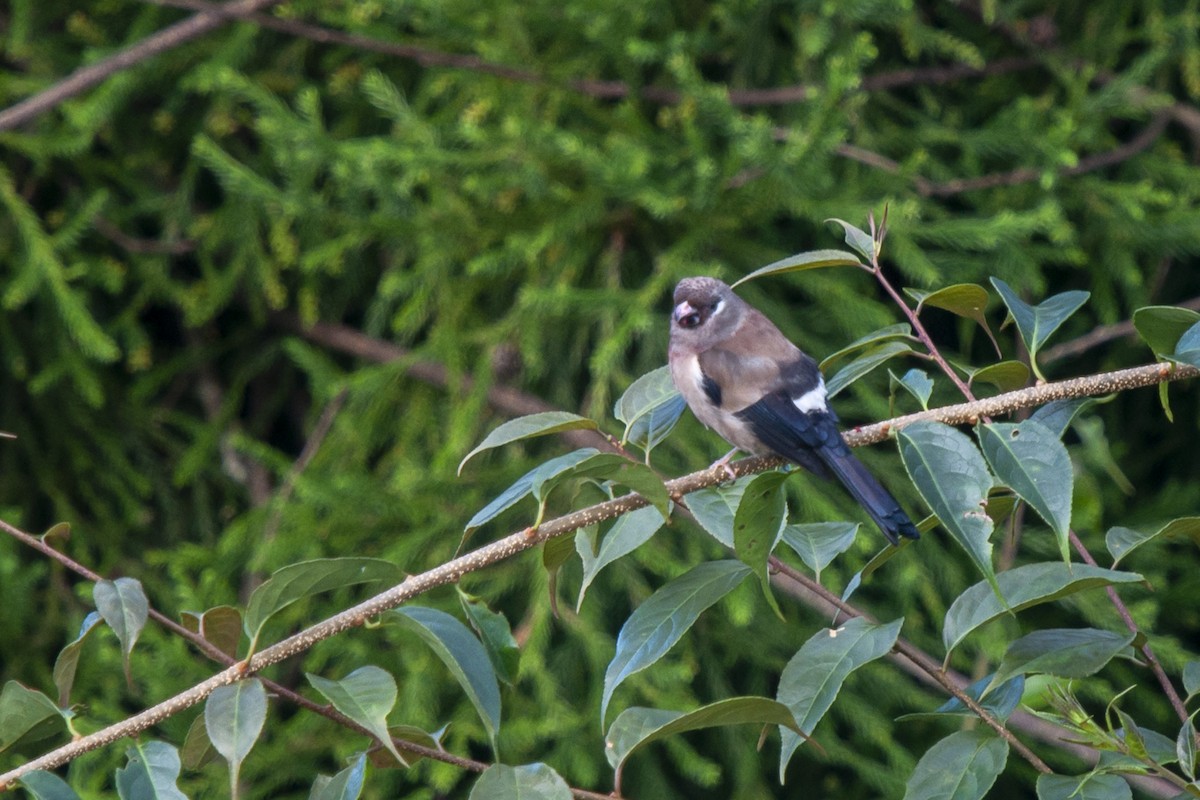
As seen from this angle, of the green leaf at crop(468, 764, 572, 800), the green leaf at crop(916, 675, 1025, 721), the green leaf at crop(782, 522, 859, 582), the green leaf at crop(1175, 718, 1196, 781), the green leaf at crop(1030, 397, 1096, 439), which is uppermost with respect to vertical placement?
the green leaf at crop(1030, 397, 1096, 439)

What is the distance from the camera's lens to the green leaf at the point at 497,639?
4.33ft

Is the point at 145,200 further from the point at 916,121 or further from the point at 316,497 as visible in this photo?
the point at 916,121

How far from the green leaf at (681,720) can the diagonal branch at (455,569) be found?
20cm

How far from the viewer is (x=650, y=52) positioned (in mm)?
2801

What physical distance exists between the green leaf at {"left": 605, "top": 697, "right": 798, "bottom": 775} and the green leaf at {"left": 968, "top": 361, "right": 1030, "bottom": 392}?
47 centimetres

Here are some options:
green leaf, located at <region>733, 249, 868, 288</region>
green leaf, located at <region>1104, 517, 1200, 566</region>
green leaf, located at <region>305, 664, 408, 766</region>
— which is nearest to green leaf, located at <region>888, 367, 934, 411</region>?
green leaf, located at <region>733, 249, 868, 288</region>

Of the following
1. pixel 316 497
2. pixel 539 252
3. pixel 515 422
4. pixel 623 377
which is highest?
pixel 515 422

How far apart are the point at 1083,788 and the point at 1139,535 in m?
0.28

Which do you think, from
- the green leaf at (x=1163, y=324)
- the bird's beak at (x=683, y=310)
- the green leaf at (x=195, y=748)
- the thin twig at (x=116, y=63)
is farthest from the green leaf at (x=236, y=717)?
the thin twig at (x=116, y=63)

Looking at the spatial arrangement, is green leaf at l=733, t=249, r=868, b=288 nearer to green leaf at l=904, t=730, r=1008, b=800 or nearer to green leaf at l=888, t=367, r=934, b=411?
green leaf at l=888, t=367, r=934, b=411

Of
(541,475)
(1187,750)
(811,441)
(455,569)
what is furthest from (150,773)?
(811,441)

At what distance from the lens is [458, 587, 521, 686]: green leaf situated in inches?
52.0

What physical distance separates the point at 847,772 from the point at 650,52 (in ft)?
6.20

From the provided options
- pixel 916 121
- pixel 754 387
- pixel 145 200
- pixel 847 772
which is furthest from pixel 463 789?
pixel 916 121
